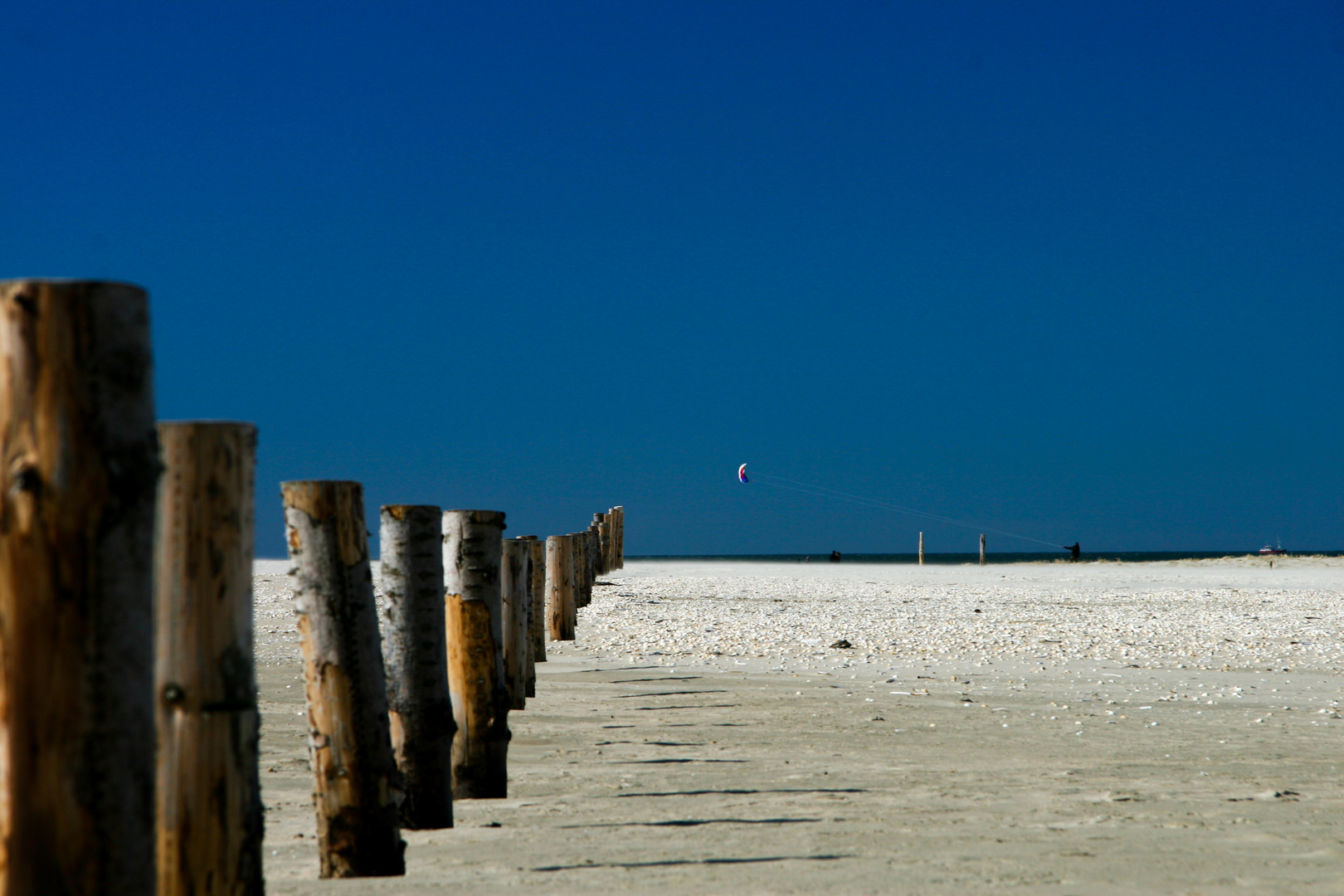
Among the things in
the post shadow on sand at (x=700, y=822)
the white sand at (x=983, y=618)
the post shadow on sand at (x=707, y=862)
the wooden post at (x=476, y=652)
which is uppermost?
the wooden post at (x=476, y=652)

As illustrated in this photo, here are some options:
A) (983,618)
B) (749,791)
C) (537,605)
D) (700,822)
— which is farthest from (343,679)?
(983,618)

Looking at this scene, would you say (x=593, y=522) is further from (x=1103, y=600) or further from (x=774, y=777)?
(x=774, y=777)

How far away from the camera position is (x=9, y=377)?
242 centimetres

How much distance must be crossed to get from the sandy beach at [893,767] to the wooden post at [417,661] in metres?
0.18

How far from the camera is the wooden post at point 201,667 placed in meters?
3.11

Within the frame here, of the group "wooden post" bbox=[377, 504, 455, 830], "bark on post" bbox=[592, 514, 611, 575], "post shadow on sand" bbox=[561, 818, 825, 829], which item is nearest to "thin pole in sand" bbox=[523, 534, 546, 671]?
"post shadow on sand" bbox=[561, 818, 825, 829]

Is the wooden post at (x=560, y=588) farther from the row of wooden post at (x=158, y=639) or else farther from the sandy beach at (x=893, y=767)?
the row of wooden post at (x=158, y=639)

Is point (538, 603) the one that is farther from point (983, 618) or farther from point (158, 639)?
point (983, 618)

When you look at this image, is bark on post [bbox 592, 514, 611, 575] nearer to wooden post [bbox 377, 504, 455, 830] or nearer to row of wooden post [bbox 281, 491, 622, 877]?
row of wooden post [bbox 281, 491, 622, 877]

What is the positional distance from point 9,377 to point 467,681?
349cm

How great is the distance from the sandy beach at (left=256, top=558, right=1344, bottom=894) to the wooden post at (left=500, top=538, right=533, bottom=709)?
0.99 ft

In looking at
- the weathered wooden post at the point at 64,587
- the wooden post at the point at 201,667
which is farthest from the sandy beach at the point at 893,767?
the weathered wooden post at the point at 64,587

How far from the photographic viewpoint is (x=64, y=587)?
241cm

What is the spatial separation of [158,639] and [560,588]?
1029 centimetres
